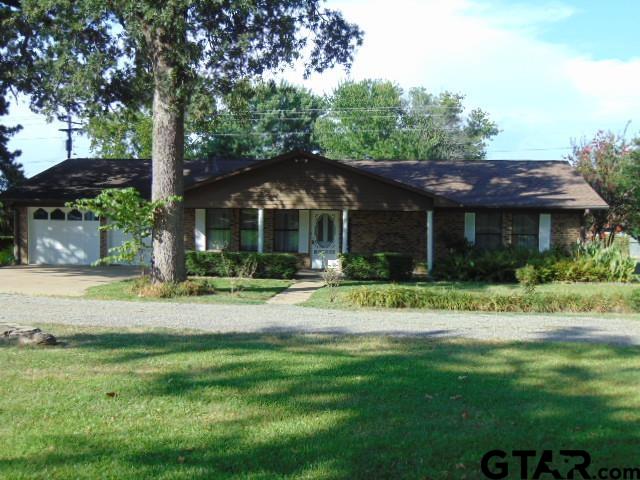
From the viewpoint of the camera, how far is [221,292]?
17.6 m

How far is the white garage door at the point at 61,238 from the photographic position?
26.6m

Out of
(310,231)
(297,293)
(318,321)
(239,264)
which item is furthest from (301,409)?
(310,231)

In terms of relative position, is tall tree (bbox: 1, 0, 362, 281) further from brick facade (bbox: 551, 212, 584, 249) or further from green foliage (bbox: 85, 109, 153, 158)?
green foliage (bbox: 85, 109, 153, 158)

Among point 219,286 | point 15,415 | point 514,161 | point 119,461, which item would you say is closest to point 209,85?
point 219,286

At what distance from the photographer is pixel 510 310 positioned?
14625 millimetres

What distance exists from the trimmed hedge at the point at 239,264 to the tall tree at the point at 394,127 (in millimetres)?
37240

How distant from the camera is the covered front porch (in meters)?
24.8

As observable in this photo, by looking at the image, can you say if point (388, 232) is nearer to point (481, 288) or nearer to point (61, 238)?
point (481, 288)

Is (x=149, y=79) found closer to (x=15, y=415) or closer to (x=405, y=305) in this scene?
(x=405, y=305)

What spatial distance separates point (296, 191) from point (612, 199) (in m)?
14.9

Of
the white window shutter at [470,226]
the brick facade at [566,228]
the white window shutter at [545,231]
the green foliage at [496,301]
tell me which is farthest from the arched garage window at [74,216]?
the brick facade at [566,228]

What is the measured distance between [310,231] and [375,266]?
16.2 ft

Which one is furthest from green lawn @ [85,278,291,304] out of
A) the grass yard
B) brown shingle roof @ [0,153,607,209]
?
brown shingle roof @ [0,153,607,209]

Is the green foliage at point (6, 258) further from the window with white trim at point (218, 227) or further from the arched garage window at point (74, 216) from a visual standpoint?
the window with white trim at point (218, 227)
